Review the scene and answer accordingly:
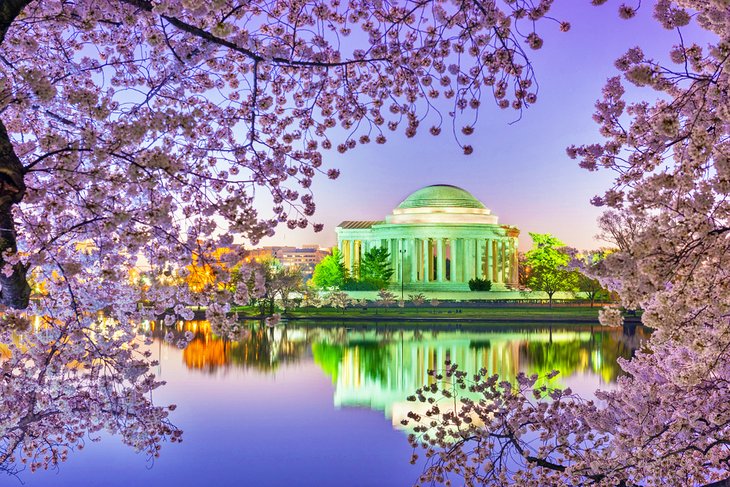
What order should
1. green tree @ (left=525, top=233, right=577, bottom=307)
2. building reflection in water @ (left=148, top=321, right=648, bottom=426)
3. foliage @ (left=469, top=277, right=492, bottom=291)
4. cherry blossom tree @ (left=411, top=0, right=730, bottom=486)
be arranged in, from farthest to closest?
foliage @ (left=469, top=277, right=492, bottom=291) → green tree @ (left=525, top=233, right=577, bottom=307) → building reflection in water @ (left=148, top=321, right=648, bottom=426) → cherry blossom tree @ (left=411, top=0, right=730, bottom=486)

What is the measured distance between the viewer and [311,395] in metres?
25.8

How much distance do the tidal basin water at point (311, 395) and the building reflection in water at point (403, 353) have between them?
0.21ft

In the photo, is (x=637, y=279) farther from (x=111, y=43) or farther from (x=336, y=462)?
(x=336, y=462)

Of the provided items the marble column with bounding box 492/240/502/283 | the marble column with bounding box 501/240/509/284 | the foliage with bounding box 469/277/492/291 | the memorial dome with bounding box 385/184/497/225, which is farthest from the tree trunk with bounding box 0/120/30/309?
the marble column with bounding box 501/240/509/284

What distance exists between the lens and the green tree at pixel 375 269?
7506 cm

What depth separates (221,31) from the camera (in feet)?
13.6

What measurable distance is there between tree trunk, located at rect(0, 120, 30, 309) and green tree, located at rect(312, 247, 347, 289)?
7082 centimetres

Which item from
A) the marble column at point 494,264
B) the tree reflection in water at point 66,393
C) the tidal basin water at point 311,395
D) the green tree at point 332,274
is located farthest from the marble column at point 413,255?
the tree reflection in water at point 66,393

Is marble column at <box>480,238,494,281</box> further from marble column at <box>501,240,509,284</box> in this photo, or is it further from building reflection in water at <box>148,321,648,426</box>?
building reflection in water at <box>148,321,648,426</box>

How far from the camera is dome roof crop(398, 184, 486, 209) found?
88188 mm

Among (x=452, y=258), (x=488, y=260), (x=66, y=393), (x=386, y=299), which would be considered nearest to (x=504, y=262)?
(x=488, y=260)

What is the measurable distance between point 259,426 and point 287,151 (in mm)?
15553

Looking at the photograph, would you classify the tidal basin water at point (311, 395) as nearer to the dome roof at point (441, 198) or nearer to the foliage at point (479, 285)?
the foliage at point (479, 285)

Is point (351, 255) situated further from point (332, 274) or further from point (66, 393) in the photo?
point (66, 393)
